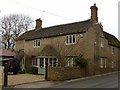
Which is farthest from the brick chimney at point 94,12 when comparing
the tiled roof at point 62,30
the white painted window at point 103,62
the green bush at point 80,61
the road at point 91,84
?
the road at point 91,84

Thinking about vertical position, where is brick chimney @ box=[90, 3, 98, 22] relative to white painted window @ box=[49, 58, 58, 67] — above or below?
above

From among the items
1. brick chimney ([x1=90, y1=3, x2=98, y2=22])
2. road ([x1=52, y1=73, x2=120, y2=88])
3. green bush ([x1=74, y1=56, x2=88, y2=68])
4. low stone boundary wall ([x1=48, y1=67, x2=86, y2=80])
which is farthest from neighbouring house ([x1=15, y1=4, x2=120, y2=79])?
road ([x1=52, y1=73, x2=120, y2=88])

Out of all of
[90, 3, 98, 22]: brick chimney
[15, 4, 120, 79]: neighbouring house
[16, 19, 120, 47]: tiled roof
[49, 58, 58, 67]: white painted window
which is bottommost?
[49, 58, 58, 67]: white painted window

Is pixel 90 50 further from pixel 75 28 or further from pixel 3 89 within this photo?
pixel 3 89

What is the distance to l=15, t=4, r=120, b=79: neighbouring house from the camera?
102ft

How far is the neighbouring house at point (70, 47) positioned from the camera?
30984 millimetres

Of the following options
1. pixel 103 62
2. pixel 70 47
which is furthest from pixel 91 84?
pixel 103 62

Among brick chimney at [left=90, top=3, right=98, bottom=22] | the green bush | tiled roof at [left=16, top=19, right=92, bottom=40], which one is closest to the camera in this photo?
the green bush

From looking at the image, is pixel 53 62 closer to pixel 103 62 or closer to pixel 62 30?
pixel 62 30

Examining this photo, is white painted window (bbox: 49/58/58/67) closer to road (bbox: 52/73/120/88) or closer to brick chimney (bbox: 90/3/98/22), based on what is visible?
brick chimney (bbox: 90/3/98/22)

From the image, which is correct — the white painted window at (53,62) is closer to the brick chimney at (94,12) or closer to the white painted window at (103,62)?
the white painted window at (103,62)

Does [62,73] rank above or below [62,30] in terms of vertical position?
below

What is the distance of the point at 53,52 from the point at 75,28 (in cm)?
488

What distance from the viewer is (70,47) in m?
31.8
